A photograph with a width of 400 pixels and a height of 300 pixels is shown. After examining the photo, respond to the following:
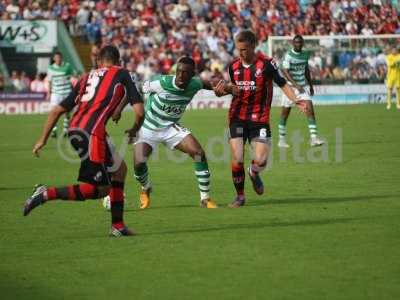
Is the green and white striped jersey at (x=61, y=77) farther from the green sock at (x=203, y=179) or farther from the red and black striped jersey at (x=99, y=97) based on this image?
the red and black striped jersey at (x=99, y=97)

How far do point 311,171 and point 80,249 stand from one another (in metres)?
7.88

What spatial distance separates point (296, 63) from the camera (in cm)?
2145

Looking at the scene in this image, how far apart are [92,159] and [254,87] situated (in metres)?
3.64

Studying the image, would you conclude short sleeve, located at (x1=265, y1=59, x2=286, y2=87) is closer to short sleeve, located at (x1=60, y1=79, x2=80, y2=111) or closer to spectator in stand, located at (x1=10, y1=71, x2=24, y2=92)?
short sleeve, located at (x1=60, y1=79, x2=80, y2=111)

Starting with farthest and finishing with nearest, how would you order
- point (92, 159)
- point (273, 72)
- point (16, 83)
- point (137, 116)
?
point (16, 83) < point (273, 72) < point (92, 159) < point (137, 116)

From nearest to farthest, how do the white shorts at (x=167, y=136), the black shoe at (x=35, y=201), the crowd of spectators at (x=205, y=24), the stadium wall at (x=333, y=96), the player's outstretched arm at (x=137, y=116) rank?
the player's outstretched arm at (x=137, y=116) < the black shoe at (x=35, y=201) < the white shorts at (x=167, y=136) < the stadium wall at (x=333, y=96) < the crowd of spectators at (x=205, y=24)

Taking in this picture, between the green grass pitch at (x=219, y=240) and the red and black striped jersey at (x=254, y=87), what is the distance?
1182 millimetres

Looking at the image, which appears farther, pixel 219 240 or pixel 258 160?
pixel 258 160

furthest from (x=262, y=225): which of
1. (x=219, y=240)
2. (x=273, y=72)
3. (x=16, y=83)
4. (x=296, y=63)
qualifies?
(x=16, y=83)

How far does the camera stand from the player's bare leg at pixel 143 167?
42.2 feet

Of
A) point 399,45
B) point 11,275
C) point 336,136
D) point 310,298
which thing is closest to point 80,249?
point 11,275

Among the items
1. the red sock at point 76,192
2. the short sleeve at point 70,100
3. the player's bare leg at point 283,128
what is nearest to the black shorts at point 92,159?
the red sock at point 76,192

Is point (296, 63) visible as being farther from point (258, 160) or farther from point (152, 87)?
point (152, 87)

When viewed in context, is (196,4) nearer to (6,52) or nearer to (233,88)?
(6,52)
